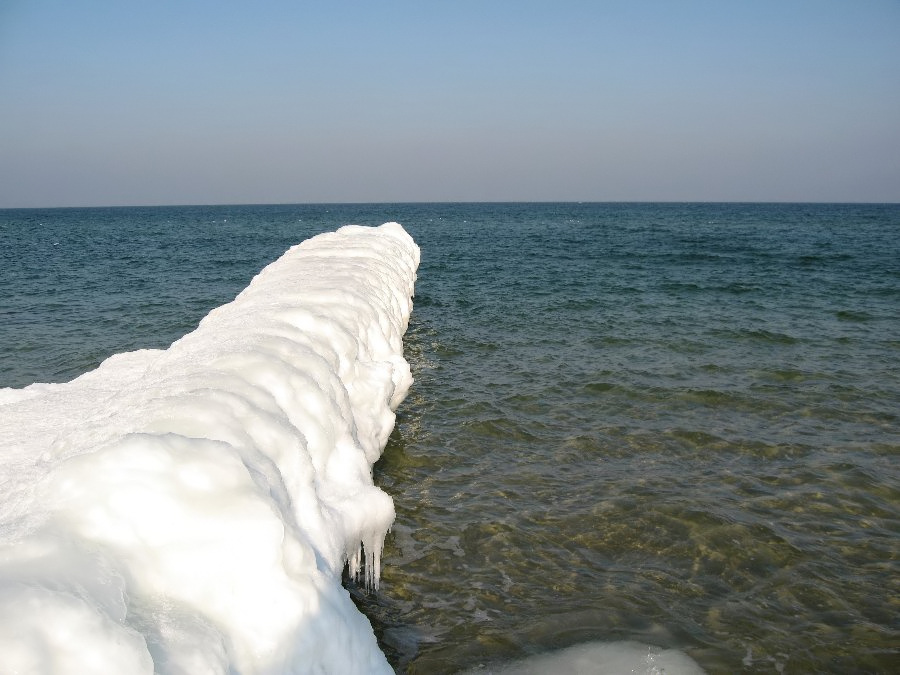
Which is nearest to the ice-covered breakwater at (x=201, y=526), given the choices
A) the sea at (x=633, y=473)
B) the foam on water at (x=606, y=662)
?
the sea at (x=633, y=473)

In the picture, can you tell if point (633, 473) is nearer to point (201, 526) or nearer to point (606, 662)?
point (606, 662)

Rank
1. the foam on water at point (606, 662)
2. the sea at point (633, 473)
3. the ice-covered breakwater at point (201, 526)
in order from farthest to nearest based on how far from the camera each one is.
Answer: the sea at point (633, 473), the foam on water at point (606, 662), the ice-covered breakwater at point (201, 526)

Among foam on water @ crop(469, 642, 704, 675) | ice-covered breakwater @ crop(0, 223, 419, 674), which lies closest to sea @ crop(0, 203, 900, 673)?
foam on water @ crop(469, 642, 704, 675)

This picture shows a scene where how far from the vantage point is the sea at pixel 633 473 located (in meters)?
4.38

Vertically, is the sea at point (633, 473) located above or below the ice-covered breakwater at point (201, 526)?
below

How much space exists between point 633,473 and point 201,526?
17.2ft

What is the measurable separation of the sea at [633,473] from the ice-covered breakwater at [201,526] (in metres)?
1.16

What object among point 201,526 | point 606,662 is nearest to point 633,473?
point 606,662

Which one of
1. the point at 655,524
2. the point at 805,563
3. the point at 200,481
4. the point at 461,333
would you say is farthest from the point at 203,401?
the point at 461,333

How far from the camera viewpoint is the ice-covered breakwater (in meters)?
1.93

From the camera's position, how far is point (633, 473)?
673cm

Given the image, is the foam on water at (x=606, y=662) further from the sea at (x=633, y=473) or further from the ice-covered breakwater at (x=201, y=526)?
the ice-covered breakwater at (x=201, y=526)

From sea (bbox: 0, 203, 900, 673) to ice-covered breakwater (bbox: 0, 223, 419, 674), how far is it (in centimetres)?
116

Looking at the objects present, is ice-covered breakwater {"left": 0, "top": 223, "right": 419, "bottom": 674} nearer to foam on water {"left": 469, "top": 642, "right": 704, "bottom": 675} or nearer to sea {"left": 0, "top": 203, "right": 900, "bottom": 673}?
sea {"left": 0, "top": 203, "right": 900, "bottom": 673}
